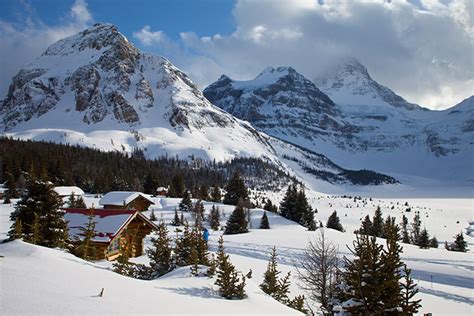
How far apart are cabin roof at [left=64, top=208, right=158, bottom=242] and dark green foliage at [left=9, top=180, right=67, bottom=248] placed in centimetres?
614

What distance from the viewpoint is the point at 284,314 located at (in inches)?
446

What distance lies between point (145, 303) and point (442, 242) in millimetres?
75521

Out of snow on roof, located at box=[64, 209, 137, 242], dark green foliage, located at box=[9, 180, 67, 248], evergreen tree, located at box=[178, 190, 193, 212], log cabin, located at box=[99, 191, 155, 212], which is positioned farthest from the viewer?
evergreen tree, located at box=[178, 190, 193, 212]

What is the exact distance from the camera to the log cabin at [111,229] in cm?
2462

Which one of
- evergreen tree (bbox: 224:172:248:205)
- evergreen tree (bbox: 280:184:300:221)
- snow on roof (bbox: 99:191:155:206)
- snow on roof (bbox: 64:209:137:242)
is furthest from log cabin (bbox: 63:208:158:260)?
evergreen tree (bbox: 224:172:248:205)

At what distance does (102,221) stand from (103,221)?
0.24 ft

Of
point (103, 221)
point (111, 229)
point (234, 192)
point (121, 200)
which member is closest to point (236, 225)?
point (121, 200)

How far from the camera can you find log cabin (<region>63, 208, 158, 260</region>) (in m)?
24.6

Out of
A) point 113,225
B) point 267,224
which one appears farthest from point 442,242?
point 113,225

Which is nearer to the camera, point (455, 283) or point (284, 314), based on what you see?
point (284, 314)

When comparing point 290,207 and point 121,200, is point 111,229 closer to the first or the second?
point 121,200

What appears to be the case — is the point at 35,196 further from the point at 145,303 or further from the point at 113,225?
the point at 145,303

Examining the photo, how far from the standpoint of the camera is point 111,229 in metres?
→ 25.4

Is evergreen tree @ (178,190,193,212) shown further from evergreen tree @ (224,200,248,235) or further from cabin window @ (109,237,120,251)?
cabin window @ (109,237,120,251)
